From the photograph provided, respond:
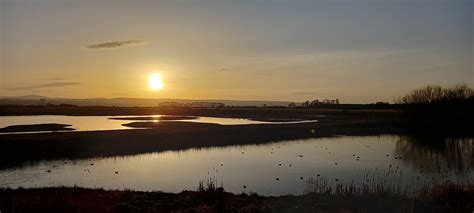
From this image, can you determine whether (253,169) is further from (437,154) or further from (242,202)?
(437,154)

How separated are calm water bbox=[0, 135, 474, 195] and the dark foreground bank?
4.15 m

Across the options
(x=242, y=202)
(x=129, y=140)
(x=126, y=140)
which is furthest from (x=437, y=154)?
(x=126, y=140)

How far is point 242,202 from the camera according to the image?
51.8 feet

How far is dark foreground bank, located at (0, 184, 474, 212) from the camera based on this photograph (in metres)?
14.1

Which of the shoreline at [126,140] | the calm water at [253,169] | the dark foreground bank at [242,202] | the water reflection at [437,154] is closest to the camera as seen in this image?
the dark foreground bank at [242,202]

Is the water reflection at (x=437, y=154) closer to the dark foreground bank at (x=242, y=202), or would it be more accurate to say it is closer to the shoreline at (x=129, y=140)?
the shoreline at (x=129, y=140)

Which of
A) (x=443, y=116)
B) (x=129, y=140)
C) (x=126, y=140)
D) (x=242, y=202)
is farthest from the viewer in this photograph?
(x=443, y=116)

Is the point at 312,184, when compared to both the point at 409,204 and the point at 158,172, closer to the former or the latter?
the point at 409,204

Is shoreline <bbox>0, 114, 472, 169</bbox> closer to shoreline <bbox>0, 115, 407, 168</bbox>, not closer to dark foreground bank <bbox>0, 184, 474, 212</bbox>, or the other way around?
shoreline <bbox>0, 115, 407, 168</bbox>

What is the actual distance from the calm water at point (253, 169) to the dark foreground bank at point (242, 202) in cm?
415

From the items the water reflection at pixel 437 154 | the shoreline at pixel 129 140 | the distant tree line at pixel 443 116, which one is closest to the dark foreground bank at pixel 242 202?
the water reflection at pixel 437 154

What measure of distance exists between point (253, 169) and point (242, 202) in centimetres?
1232

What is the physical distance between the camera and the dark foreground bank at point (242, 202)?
553 inches

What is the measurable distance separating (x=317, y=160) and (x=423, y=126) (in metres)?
44.5
